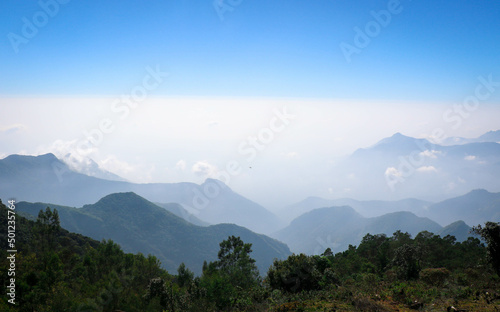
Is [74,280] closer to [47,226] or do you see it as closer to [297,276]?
[47,226]

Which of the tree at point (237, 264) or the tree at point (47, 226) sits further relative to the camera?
the tree at point (47, 226)

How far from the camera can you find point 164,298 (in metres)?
24.8

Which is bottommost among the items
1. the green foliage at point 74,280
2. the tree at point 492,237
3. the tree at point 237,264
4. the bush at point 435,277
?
the tree at point 237,264

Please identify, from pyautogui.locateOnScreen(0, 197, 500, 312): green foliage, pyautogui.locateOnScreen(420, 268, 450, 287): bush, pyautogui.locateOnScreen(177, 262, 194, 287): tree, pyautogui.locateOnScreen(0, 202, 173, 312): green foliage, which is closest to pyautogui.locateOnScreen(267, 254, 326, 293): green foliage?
pyautogui.locateOnScreen(0, 197, 500, 312): green foliage

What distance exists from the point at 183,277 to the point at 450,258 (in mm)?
53583

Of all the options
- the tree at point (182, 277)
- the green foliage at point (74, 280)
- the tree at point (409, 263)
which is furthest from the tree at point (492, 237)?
the tree at point (182, 277)

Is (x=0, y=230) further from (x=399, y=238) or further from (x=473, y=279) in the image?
(x=399, y=238)

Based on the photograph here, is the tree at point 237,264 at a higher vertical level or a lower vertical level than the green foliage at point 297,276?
lower

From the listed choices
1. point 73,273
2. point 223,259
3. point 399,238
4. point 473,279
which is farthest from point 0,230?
point 399,238

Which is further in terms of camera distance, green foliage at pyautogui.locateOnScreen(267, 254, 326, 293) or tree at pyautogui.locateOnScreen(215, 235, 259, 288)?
tree at pyautogui.locateOnScreen(215, 235, 259, 288)

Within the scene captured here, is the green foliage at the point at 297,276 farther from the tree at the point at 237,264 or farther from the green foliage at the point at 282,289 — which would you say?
the tree at the point at 237,264

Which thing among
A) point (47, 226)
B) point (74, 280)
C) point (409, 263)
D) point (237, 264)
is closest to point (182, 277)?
point (74, 280)

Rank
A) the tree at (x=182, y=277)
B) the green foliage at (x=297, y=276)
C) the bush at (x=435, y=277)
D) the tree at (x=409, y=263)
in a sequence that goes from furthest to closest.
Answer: the tree at (x=182, y=277) → the green foliage at (x=297, y=276) → the tree at (x=409, y=263) → the bush at (x=435, y=277)

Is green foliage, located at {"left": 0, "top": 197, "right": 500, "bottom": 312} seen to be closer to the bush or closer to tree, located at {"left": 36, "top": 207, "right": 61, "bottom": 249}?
the bush
